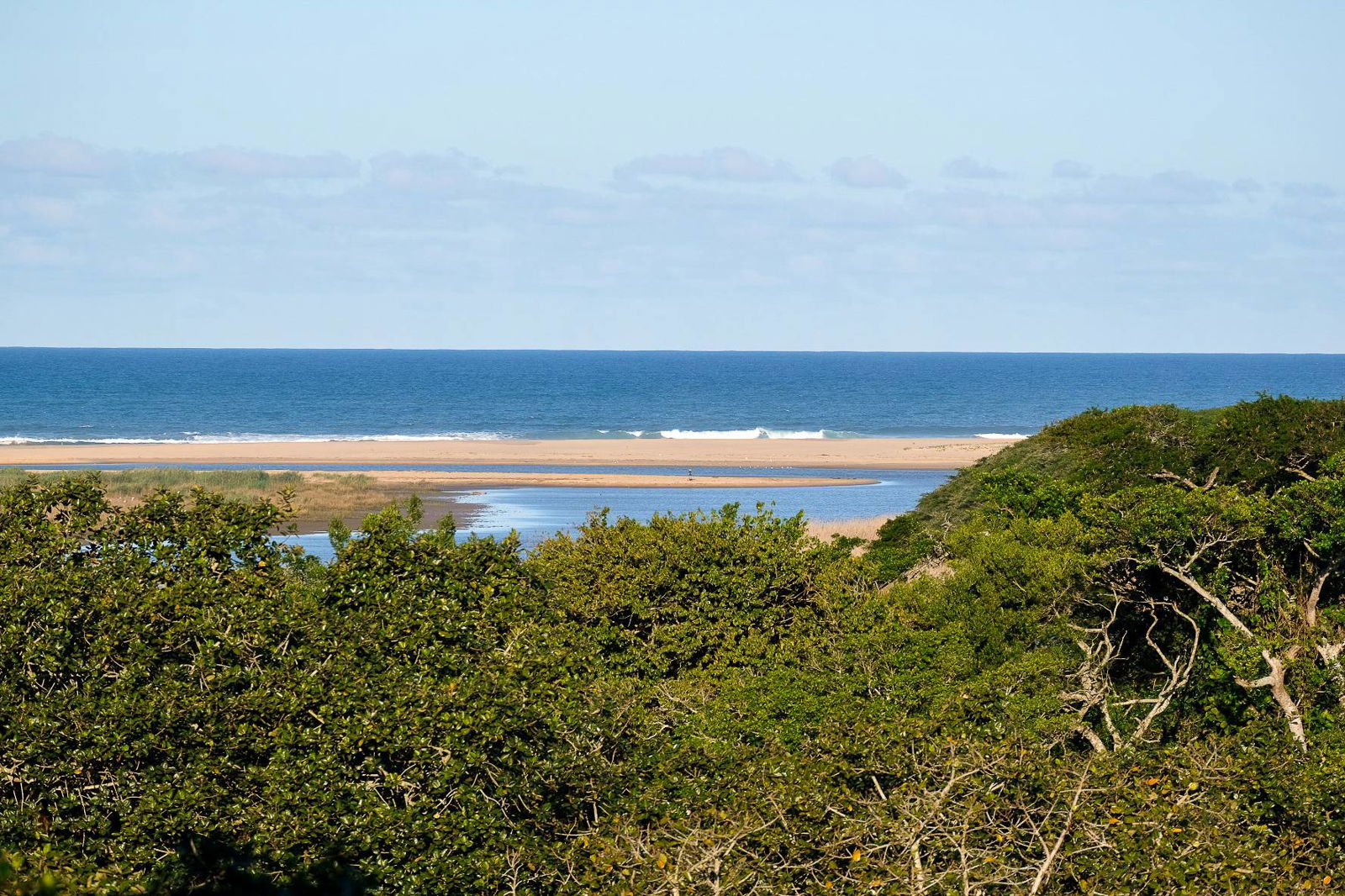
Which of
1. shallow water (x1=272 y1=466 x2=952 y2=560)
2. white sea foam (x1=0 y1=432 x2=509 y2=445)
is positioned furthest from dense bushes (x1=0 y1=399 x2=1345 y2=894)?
white sea foam (x1=0 y1=432 x2=509 y2=445)

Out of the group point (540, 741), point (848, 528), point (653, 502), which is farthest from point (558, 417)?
point (540, 741)

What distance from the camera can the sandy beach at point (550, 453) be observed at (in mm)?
89625

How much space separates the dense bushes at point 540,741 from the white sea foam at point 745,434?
95.0 m

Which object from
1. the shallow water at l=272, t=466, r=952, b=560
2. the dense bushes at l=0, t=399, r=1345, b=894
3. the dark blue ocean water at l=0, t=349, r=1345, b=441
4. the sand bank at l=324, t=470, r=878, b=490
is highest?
the dark blue ocean water at l=0, t=349, r=1345, b=441

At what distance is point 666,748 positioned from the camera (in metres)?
15.5

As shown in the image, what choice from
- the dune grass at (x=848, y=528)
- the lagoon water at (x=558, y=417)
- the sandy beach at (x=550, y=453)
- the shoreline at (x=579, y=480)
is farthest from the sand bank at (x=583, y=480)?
the dune grass at (x=848, y=528)

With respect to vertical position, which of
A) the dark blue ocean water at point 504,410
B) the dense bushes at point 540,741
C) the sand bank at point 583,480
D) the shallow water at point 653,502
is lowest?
the shallow water at point 653,502

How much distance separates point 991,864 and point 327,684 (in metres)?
6.84

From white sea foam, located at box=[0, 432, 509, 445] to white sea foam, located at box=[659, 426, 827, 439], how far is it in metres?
14.9

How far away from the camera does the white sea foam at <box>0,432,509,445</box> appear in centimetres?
10438

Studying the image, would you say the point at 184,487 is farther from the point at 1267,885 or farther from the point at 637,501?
the point at 1267,885

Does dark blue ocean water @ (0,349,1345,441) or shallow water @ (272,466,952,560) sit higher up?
dark blue ocean water @ (0,349,1345,441)

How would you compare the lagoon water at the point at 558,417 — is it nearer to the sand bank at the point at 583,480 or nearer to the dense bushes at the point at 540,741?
the sand bank at the point at 583,480

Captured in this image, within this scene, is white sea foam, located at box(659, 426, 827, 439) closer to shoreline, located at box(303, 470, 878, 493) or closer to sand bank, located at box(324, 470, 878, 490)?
shoreline, located at box(303, 470, 878, 493)
